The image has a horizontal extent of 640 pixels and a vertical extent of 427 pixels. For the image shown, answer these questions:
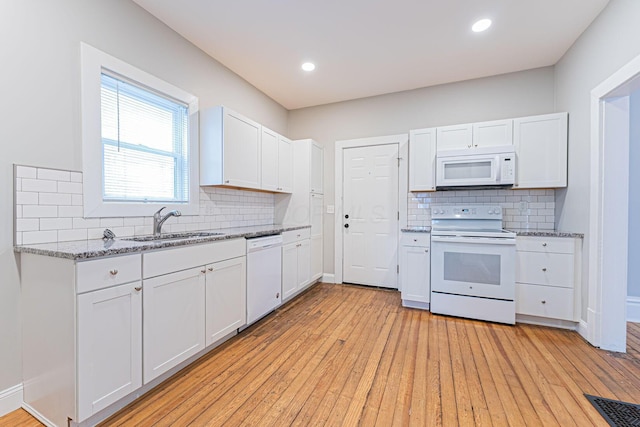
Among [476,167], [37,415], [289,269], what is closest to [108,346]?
[37,415]

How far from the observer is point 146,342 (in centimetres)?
169

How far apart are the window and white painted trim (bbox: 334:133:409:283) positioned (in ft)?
6.93

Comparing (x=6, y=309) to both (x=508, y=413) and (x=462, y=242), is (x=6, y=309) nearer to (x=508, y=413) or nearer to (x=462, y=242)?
(x=508, y=413)

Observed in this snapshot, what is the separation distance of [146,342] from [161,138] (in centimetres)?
171

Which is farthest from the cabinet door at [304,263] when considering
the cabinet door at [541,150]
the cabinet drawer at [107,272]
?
the cabinet door at [541,150]

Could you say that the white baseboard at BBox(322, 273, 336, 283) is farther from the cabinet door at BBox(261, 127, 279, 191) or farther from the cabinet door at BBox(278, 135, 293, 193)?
the cabinet door at BBox(261, 127, 279, 191)

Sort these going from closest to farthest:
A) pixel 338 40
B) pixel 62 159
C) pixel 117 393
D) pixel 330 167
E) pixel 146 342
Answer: pixel 117 393
pixel 146 342
pixel 62 159
pixel 338 40
pixel 330 167

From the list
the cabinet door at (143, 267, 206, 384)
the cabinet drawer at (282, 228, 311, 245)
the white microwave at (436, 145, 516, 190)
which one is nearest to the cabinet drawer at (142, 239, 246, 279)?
the cabinet door at (143, 267, 206, 384)

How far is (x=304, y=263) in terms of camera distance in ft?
12.3

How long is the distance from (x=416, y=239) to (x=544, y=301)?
131cm

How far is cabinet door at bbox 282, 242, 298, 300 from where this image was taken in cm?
326

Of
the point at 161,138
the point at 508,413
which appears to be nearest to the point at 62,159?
the point at 161,138

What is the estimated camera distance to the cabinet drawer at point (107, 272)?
4.52 feet

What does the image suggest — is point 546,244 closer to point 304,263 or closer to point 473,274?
point 473,274
